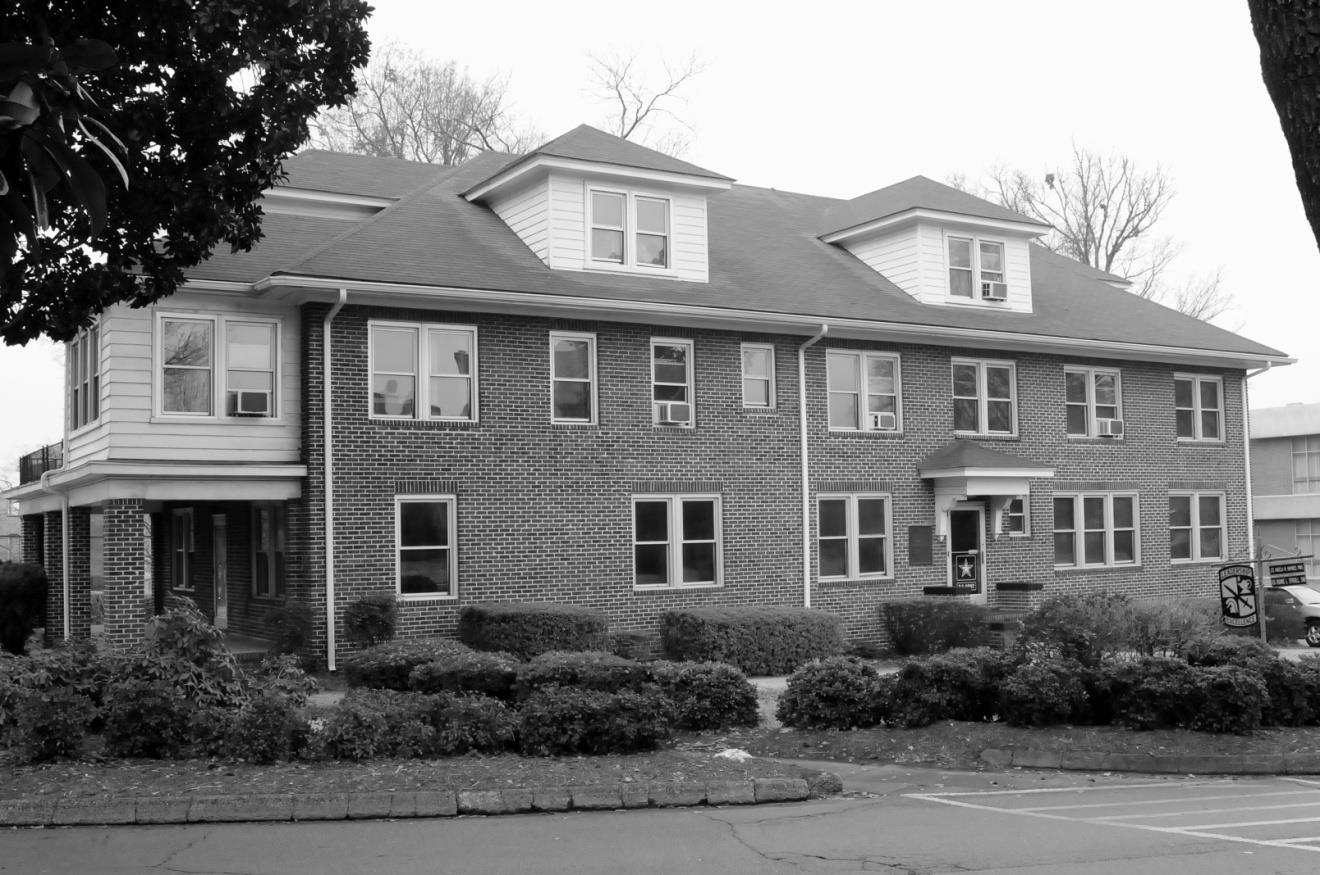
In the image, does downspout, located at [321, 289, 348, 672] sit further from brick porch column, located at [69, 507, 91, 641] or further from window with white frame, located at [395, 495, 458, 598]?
brick porch column, located at [69, 507, 91, 641]

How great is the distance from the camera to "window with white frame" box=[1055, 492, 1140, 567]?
28422mm

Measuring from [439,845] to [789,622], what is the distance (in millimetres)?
13331

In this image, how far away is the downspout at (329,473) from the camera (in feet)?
67.3

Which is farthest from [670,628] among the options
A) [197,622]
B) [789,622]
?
[197,622]

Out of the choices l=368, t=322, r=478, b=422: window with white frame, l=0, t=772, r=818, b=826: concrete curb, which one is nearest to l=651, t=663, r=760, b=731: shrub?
l=0, t=772, r=818, b=826: concrete curb

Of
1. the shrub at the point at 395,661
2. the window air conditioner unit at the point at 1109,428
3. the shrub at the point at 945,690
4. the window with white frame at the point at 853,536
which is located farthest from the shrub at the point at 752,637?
the window air conditioner unit at the point at 1109,428

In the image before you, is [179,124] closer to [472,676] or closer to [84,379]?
[472,676]

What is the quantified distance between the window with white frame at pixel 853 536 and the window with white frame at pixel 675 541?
2.24 metres

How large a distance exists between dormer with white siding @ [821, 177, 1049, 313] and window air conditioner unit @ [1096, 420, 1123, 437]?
2778 millimetres

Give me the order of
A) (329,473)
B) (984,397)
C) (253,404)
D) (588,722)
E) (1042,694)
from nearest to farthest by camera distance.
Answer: (588,722) → (1042,694) → (329,473) → (253,404) → (984,397)

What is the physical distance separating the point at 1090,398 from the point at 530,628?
14.2m

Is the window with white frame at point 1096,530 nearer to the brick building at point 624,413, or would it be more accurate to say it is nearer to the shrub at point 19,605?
the brick building at point 624,413

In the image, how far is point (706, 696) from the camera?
14.7m

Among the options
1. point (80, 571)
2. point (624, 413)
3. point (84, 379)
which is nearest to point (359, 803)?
point (624, 413)
